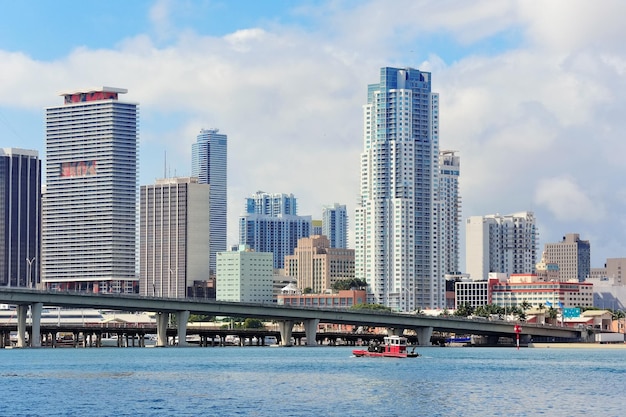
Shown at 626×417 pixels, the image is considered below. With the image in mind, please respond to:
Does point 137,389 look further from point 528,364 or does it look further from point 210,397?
point 528,364

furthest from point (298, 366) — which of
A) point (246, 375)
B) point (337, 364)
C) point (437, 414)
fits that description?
point (437, 414)

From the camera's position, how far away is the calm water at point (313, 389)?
341ft

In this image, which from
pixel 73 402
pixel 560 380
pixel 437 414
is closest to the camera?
pixel 437 414

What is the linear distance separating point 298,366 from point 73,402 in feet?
224

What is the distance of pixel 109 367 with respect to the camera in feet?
578

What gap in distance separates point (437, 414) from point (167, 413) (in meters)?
21.6

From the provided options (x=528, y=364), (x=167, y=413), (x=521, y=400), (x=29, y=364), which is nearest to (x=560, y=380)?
(x=521, y=400)

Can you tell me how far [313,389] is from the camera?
12550cm

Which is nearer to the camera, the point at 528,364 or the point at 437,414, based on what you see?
the point at 437,414

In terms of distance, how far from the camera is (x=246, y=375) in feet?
497

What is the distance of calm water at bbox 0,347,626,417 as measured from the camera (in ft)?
341

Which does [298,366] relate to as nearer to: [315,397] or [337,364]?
[337,364]

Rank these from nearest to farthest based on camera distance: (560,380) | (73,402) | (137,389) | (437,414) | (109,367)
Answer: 1. (437,414)
2. (73,402)
3. (137,389)
4. (560,380)
5. (109,367)

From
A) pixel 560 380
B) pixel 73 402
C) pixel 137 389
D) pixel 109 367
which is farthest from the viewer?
pixel 109 367
